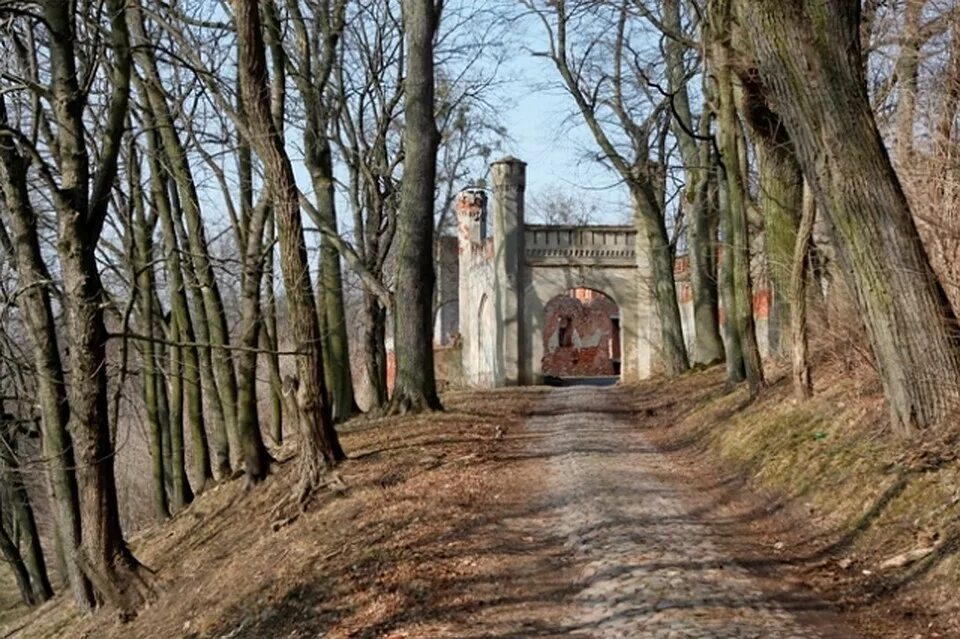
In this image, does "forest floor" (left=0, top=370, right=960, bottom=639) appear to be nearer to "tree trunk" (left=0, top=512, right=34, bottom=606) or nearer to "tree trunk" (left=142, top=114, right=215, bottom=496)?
"tree trunk" (left=142, top=114, right=215, bottom=496)

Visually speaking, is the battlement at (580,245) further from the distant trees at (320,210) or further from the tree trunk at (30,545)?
the tree trunk at (30,545)

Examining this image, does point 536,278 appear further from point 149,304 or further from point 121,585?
point 121,585

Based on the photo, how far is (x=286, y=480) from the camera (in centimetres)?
1252

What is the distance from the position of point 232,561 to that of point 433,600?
4.07m

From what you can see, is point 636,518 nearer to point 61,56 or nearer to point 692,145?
point 61,56

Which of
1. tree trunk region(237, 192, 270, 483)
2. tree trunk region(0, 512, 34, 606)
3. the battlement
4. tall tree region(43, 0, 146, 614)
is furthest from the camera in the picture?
the battlement

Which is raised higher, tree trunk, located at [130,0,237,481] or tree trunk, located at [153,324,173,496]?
tree trunk, located at [130,0,237,481]

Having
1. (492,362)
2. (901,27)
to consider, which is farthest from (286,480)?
(492,362)

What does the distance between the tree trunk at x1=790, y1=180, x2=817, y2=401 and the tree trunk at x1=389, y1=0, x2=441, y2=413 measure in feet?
18.3

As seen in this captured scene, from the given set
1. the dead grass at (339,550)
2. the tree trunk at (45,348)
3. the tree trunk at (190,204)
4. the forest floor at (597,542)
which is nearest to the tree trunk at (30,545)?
the dead grass at (339,550)

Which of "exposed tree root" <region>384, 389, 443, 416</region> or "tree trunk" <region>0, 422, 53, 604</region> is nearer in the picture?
"exposed tree root" <region>384, 389, 443, 416</region>

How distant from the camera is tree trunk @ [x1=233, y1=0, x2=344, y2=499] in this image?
10.3 m

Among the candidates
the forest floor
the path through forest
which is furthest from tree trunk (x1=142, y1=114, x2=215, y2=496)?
the path through forest

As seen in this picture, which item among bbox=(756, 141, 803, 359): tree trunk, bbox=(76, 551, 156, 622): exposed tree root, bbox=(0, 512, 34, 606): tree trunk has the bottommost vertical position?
bbox=(0, 512, 34, 606): tree trunk
